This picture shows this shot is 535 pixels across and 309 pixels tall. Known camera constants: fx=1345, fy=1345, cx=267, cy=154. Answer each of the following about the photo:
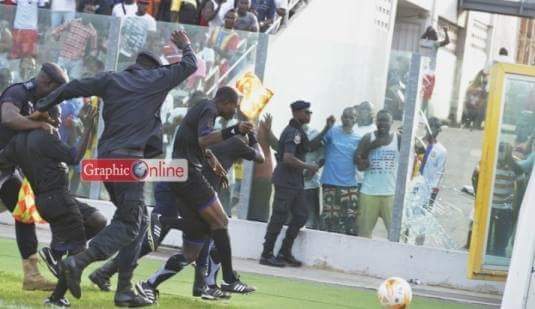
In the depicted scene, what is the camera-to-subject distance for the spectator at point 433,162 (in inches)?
643

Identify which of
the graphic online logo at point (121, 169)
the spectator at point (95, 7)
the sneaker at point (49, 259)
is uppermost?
the spectator at point (95, 7)

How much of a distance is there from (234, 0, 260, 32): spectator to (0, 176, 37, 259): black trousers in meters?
8.49

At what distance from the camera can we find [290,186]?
1653cm

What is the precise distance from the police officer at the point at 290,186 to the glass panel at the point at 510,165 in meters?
2.61

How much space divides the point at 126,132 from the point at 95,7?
10991 mm

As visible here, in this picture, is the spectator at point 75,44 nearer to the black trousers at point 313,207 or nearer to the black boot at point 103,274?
the black trousers at point 313,207

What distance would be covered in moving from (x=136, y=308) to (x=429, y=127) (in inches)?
262

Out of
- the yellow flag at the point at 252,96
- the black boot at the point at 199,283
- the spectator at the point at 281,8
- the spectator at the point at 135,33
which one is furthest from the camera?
the spectator at the point at 281,8

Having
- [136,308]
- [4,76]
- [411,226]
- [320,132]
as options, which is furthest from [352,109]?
[136,308]

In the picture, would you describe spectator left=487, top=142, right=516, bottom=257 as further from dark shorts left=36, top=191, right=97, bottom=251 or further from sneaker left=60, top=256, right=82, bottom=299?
sneaker left=60, top=256, right=82, bottom=299

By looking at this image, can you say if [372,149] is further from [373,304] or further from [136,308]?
[136,308]

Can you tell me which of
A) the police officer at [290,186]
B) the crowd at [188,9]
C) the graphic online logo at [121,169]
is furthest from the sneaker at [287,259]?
the graphic online logo at [121,169]

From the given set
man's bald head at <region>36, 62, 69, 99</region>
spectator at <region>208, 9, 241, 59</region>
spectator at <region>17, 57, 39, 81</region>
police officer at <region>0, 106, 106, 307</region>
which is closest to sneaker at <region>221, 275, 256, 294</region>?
police officer at <region>0, 106, 106, 307</region>

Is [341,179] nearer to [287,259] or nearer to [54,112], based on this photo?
[287,259]
